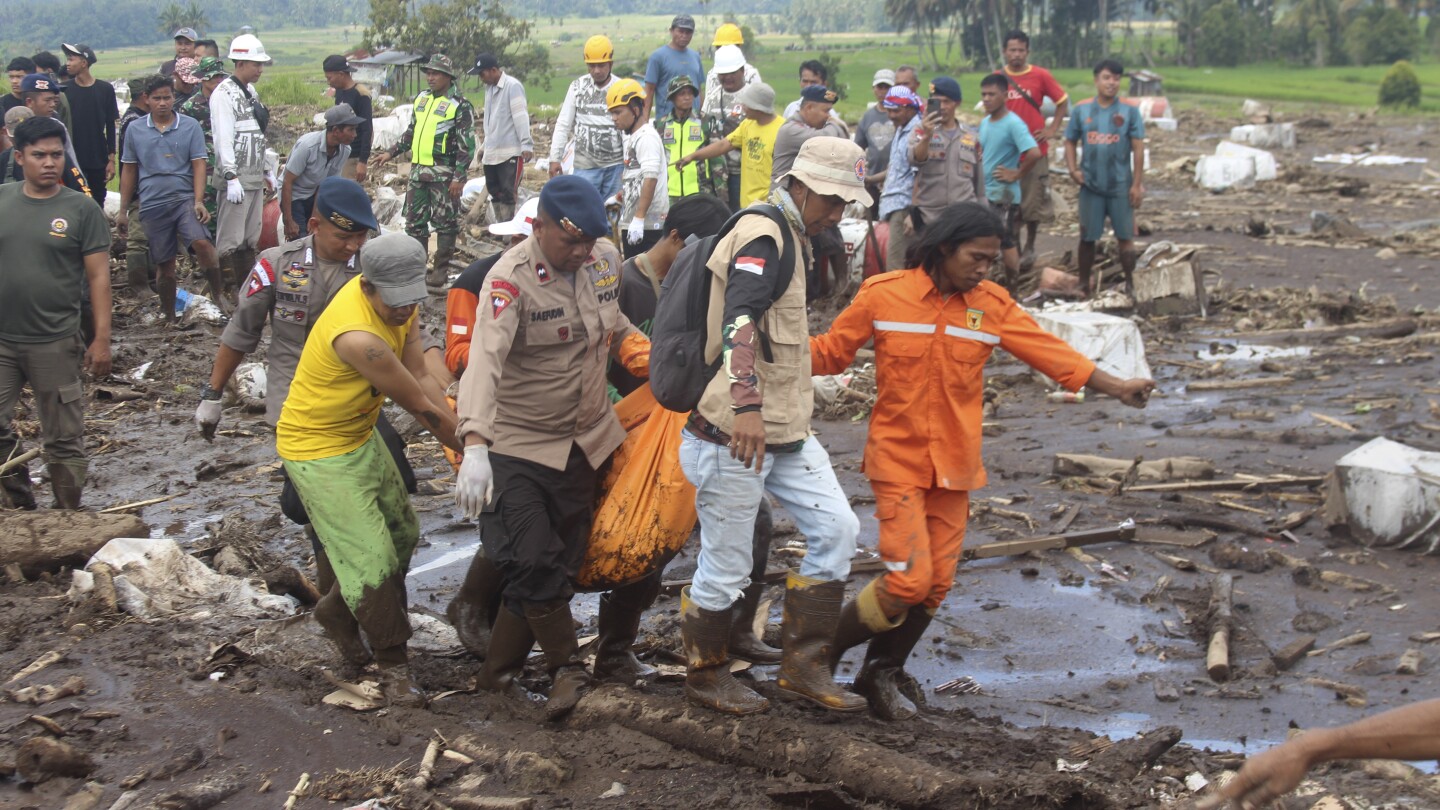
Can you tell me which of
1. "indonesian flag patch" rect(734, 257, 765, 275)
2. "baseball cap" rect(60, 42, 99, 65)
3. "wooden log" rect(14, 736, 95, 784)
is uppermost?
"baseball cap" rect(60, 42, 99, 65)

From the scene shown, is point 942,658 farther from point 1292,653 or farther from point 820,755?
point 820,755

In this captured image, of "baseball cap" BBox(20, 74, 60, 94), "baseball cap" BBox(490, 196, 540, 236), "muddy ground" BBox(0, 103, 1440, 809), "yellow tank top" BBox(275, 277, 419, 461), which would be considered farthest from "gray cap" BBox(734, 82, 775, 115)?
"yellow tank top" BBox(275, 277, 419, 461)

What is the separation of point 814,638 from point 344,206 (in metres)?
2.64

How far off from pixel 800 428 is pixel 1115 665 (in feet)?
7.18

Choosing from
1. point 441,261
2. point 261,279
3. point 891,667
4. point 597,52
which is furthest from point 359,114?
point 891,667

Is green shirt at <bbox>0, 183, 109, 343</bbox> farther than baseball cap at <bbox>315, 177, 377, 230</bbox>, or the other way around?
green shirt at <bbox>0, 183, 109, 343</bbox>

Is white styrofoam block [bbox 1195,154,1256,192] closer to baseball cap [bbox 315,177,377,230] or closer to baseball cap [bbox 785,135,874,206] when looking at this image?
baseball cap [bbox 785,135,874,206]

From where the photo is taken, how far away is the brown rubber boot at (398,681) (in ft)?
17.5

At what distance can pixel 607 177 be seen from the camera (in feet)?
38.3

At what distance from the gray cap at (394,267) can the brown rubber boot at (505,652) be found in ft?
4.26

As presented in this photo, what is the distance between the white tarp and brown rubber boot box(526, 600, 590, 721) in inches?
71.4

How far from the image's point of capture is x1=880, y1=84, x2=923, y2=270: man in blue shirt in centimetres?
1094

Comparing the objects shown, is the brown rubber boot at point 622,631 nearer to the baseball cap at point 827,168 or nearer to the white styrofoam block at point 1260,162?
the baseball cap at point 827,168

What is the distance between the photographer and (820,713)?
510 centimetres
